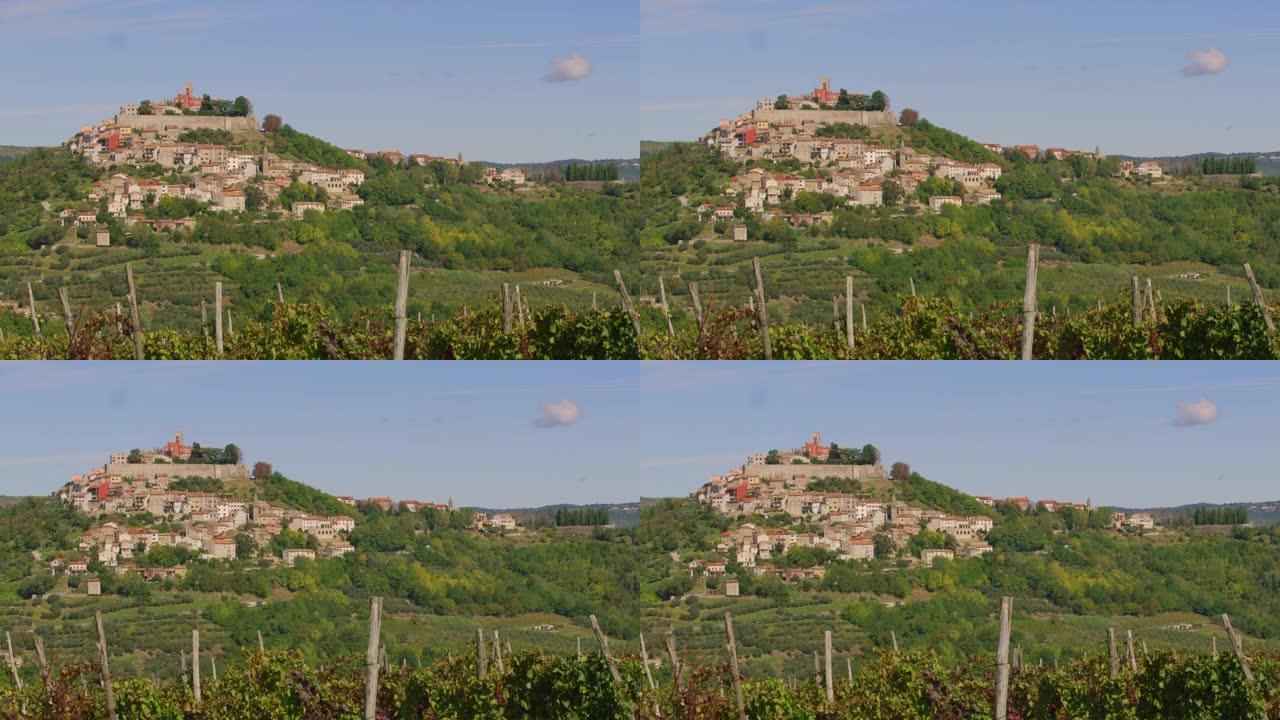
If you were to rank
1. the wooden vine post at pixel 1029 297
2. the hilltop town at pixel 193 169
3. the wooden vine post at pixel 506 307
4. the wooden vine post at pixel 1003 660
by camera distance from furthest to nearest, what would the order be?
1. the hilltop town at pixel 193 169
2. the wooden vine post at pixel 506 307
3. the wooden vine post at pixel 1029 297
4. the wooden vine post at pixel 1003 660

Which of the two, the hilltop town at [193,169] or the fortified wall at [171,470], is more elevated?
A: the hilltop town at [193,169]

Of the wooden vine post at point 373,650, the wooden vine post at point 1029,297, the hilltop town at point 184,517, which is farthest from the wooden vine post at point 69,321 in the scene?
the wooden vine post at point 1029,297

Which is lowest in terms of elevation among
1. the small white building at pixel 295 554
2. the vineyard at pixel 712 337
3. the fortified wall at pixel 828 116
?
the small white building at pixel 295 554

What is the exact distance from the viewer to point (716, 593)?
1927cm

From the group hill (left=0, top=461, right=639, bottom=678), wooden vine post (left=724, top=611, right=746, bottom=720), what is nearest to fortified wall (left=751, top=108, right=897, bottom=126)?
hill (left=0, top=461, right=639, bottom=678)

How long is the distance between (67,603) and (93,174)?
134 feet

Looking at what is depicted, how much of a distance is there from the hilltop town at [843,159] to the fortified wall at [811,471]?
74.1 feet

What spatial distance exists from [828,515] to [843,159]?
3105cm

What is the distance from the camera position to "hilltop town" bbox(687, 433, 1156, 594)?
20.0m

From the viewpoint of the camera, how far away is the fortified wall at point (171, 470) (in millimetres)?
21594

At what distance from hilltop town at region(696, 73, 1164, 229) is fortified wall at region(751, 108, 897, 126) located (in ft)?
0.10

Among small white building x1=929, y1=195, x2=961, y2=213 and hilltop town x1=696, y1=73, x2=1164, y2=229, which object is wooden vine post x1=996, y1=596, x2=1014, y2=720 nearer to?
hilltop town x1=696, y1=73, x2=1164, y2=229

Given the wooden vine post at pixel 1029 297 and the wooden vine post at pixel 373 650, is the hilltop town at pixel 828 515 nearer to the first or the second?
the wooden vine post at pixel 1029 297

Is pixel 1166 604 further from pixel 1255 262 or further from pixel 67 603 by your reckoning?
pixel 1255 262
